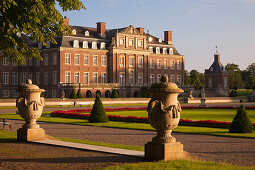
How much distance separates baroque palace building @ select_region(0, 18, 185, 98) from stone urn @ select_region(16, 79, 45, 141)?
44889mm

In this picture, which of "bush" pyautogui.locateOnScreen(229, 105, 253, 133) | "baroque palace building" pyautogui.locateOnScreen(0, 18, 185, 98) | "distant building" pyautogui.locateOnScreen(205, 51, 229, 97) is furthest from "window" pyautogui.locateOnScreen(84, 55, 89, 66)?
"bush" pyautogui.locateOnScreen(229, 105, 253, 133)

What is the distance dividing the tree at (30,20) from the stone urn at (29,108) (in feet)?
7.49

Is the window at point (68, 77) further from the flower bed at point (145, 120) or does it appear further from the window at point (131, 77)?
the flower bed at point (145, 120)

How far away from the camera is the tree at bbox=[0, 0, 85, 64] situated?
12.9 m

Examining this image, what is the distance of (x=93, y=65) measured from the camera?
208ft

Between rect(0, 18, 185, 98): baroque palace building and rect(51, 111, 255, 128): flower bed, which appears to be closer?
rect(51, 111, 255, 128): flower bed

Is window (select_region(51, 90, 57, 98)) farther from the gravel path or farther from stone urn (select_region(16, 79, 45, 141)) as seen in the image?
stone urn (select_region(16, 79, 45, 141))

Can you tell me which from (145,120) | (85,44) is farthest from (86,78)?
(145,120)

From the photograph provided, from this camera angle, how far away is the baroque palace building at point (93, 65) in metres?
59.8

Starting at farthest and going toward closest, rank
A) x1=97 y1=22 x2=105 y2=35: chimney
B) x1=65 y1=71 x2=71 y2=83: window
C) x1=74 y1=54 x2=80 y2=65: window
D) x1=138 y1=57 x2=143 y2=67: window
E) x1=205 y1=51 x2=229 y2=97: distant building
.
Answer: x1=205 y1=51 x2=229 y2=97: distant building, x1=138 y1=57 x2=143 y2=67: window, x1=97 y1=22 x2=105 y2=35: chimney, x1=74 y1=54 x2=80 y2=65: window, x1=65 y1=71 x2=71 y2=83: window

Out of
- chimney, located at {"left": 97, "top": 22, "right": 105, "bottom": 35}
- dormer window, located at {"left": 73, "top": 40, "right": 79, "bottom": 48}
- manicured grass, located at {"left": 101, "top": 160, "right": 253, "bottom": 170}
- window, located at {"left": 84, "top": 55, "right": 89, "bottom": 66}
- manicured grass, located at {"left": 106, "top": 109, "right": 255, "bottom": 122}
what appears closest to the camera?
manicured grass, located at {"left": 101, "top": 160, "right": 253, "bottom": 170}

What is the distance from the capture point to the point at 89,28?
67.2m

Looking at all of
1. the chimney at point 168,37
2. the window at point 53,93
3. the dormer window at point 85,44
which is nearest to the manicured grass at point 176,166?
the window at point 53,93

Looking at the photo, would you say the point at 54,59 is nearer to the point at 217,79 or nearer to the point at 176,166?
the point at 217,79
